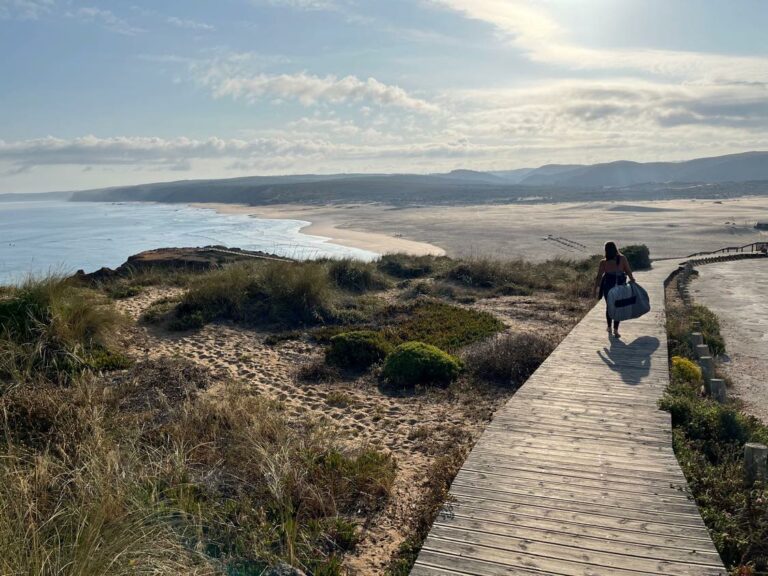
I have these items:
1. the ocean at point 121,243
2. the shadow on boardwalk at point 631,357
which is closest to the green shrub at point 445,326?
the shadow on boardwalk at point 631,357

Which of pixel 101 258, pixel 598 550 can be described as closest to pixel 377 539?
pixel 598 550

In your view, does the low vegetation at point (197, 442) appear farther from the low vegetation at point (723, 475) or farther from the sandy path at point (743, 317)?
the sandy path at point (743, 317)

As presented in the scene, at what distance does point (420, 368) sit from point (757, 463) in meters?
5.15

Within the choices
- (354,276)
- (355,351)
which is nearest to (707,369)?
(355,351)

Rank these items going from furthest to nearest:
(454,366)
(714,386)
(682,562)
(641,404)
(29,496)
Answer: (454,366) → (714,386) → (641,404) → (29,496) → (682,562)

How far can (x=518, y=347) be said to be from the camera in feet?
32.6

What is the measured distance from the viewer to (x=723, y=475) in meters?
5.41

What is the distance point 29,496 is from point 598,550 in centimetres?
425

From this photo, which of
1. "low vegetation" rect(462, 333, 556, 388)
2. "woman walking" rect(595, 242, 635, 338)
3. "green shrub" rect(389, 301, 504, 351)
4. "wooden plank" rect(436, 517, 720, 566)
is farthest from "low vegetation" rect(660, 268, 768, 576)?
"green shrub" rect(389, 301, 504, 351)

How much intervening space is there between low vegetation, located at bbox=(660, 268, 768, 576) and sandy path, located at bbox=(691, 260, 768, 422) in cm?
289

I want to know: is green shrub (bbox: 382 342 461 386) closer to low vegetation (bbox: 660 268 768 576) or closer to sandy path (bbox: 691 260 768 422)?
low vegetation (bbox: 660 268 768 576)

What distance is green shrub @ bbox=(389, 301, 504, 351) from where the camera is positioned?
12055 mm

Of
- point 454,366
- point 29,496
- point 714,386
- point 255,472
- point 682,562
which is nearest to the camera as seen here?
point 682,562

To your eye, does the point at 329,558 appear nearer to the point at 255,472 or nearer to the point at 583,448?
the point at 255,472
